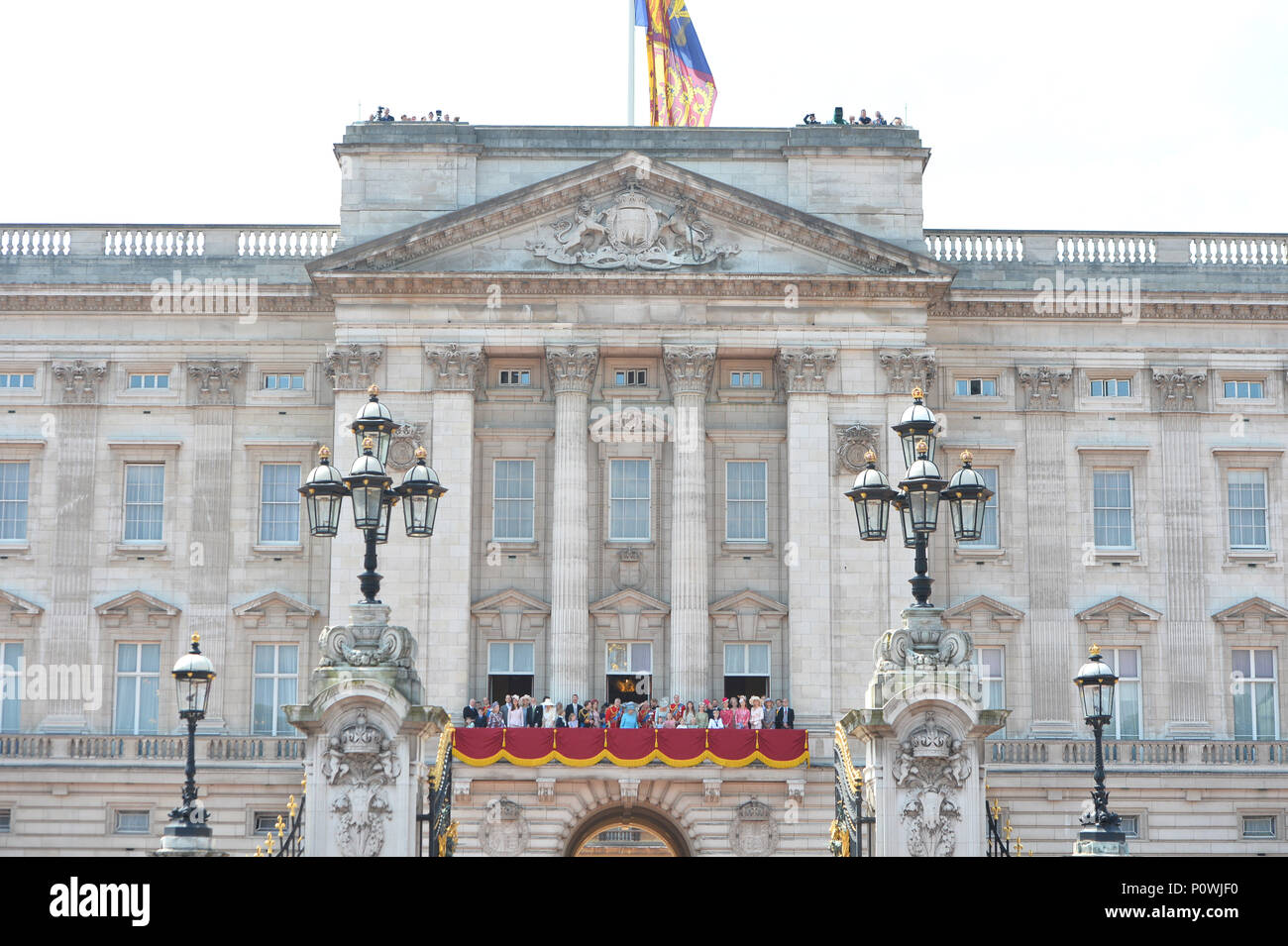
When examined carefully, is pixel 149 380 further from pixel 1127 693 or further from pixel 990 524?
pixel 1127 693

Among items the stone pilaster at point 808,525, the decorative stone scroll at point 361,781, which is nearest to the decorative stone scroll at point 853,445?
the stone pilaster at point 808,525

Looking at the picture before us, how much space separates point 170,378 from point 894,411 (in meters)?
18.5

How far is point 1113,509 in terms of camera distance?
165 feet

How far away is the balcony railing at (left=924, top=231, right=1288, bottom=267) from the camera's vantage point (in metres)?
51.0

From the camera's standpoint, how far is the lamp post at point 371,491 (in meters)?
24.9

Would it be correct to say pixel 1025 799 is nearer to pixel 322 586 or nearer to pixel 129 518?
pixel 322 586

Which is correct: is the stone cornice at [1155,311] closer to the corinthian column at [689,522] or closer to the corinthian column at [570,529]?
the corinthian column at [689,522]

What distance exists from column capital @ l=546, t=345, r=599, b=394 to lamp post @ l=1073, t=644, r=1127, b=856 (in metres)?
21.8

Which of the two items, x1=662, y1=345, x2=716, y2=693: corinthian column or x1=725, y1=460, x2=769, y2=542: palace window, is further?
x1=725, y1=460, x2=769, y2=542: palace window

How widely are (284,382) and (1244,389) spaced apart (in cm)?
2483

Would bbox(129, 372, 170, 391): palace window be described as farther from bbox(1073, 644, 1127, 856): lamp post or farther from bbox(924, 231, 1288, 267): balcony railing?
bbox(1073, 644, 1127, 856): lamp post

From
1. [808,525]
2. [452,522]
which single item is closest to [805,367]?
[808,525]

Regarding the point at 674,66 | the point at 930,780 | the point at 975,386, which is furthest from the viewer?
the point at 674,66

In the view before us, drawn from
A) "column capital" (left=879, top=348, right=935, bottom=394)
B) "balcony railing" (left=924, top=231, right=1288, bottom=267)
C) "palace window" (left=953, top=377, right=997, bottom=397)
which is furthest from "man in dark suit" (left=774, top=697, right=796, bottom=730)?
"balcony railing" (left=924, top=231, right=1288, bottom=267)
